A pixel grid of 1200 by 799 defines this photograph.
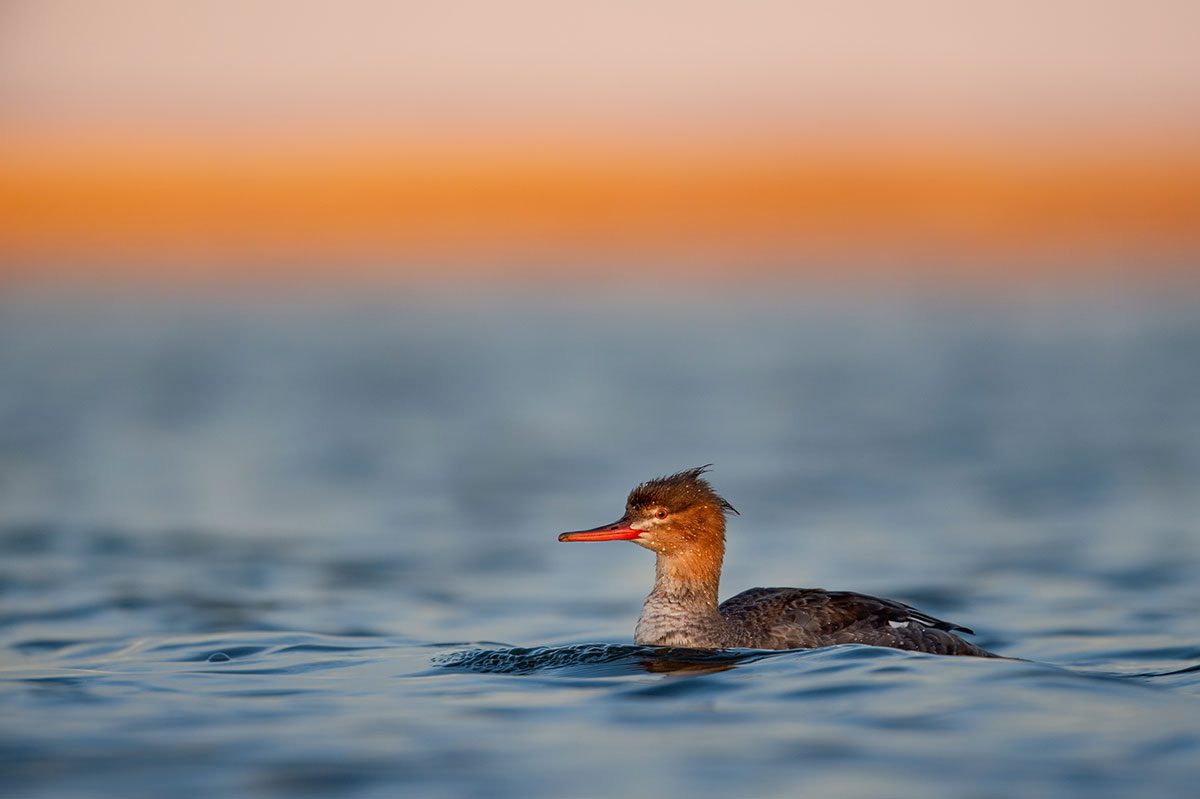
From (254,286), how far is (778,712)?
56281 mm

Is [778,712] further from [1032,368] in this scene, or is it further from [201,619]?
[1032,368]

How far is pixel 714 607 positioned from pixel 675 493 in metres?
0.77

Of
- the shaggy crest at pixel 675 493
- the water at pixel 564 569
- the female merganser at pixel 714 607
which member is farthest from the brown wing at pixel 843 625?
the shaggy crest at pixel 675 493

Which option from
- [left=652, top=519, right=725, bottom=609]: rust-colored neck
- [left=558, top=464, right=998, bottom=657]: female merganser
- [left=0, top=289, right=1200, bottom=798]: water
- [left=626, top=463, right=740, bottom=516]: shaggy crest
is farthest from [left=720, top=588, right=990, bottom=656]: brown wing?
[left=626, top=463, right=740, bottom=516]: shaggy crest

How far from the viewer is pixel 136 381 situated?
96.3ft

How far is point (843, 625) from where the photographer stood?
33.0 feet

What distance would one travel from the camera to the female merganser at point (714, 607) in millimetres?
10016

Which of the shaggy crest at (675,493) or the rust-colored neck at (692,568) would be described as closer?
the rust-colored neck at (692,568)

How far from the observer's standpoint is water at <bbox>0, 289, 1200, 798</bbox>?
25.3 ft

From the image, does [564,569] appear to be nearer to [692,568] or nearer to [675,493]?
[675,493]

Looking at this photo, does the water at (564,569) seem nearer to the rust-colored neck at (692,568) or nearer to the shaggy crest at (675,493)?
the rust-colored neck at (692,568)

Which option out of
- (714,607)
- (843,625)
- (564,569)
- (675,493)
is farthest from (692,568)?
(564,569)

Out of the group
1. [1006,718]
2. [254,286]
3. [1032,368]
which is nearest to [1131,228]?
[254,286]

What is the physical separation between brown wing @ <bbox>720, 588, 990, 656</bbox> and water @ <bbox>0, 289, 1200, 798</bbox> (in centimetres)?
22
